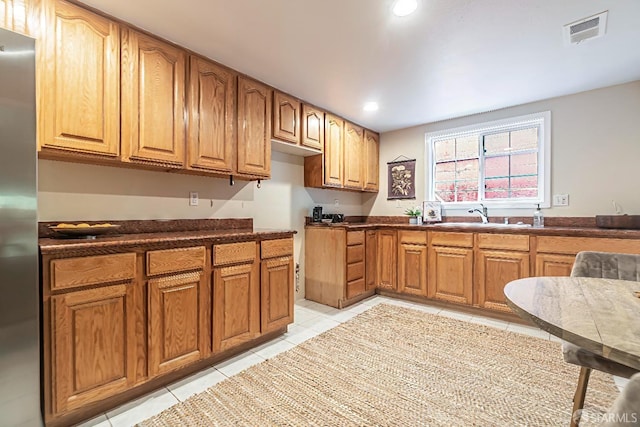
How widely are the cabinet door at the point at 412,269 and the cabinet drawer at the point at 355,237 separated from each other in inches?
21.0

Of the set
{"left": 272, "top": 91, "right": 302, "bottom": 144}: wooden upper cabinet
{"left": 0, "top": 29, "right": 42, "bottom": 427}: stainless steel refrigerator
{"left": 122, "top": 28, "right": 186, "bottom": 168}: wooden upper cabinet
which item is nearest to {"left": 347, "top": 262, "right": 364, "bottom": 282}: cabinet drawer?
{"left": 272, "top": 91, "right": 302, "bottom": 144}: wooden upper cabinet

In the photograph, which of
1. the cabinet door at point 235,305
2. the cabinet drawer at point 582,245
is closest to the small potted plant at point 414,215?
the cabinet drawer at point 582,245

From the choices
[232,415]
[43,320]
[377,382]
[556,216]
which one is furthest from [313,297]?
[556,216]

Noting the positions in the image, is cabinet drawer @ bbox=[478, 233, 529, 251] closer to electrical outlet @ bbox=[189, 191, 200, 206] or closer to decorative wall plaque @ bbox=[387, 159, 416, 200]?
decorative wall plaque @ bbox=[387, 159, 416, 200]

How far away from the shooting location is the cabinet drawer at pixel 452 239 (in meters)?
3.14

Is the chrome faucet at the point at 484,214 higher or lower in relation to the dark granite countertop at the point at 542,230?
higher

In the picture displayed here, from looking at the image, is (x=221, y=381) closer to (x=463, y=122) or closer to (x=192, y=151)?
(x=192, y=151)

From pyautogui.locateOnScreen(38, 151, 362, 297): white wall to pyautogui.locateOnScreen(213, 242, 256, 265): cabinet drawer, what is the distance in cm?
63

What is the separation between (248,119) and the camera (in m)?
2.60

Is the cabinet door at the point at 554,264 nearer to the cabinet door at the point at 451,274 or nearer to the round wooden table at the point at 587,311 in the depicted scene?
the cabinet door at the point at 451,274

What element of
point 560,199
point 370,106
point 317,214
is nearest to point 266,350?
point 317,214

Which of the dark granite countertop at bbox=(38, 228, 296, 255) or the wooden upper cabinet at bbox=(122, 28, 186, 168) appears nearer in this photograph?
the dark granite countertop at bbox=(38, 228, 296, 255)

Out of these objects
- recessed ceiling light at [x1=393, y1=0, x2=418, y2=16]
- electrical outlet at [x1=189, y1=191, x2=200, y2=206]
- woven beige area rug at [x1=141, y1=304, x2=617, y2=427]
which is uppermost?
recessed ceiling light at [x1=393, y1=0, x2=418, y2=16]

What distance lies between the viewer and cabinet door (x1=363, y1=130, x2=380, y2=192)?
4.19m
